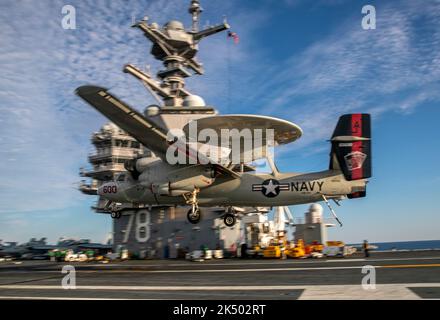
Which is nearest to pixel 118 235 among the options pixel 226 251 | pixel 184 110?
pixel 226 251

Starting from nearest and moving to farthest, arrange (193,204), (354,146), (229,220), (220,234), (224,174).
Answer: (354,146) < (193,204) < (224,174) < (229,220) < (220,234)

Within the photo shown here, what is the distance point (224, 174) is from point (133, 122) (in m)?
6.14

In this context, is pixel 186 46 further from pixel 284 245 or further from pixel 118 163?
pixel 284 245

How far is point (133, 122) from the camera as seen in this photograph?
64.8 feet

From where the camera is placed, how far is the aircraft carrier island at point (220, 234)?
551 inches

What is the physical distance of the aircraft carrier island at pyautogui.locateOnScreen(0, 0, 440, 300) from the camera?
14008 millimetres

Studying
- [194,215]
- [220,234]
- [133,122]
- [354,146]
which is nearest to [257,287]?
[194,215]

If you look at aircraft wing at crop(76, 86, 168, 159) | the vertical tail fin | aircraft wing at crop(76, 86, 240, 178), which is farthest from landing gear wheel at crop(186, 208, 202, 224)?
the vertical tail fin

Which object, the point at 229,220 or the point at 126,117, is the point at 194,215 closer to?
the point at 229,220

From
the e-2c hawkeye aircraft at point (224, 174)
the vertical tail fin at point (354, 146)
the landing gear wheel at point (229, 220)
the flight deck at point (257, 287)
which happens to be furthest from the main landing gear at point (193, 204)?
the vertical tail fin at point (354, 146)

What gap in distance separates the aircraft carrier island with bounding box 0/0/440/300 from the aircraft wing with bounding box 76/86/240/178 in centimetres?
7

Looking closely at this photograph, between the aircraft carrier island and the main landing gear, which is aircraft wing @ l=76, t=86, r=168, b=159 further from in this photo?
the main landing gear
